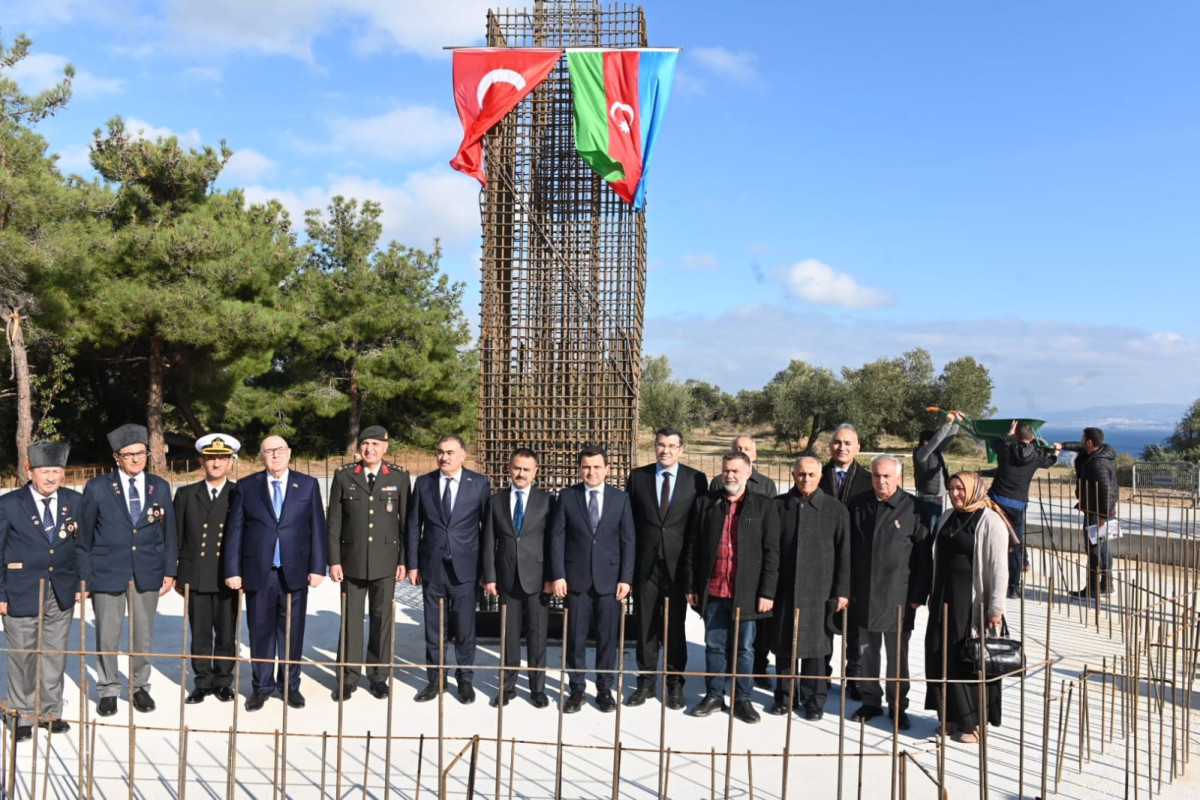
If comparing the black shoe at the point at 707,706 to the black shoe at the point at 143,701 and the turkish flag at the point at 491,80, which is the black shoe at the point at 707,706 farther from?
the turkish flag at the point at 491,80

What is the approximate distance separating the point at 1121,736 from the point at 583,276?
4.60m

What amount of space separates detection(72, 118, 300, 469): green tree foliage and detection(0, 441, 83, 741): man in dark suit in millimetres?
12340

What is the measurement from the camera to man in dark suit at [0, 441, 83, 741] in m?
4.36

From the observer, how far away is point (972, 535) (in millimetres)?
4461

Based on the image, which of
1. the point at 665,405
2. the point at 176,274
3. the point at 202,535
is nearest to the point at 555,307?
the point at 202,535

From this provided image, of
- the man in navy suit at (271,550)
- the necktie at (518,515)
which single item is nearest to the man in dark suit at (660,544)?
the necktie at (518,515)

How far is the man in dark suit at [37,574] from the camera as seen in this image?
436 centimetres

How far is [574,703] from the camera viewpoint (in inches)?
192

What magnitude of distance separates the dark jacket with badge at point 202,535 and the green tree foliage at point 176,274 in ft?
39.6

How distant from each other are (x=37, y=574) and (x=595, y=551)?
10.00 feet

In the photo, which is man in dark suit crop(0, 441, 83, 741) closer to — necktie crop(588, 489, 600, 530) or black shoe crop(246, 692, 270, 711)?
black shoe crop(246, 692, 270, 711)

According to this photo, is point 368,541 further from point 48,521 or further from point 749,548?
point 749,548

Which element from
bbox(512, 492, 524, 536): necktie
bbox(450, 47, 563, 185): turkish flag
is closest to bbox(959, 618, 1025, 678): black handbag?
bbox(512, 492, 524, 536): necktie

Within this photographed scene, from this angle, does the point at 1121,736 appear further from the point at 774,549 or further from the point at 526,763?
the point at 526,763
